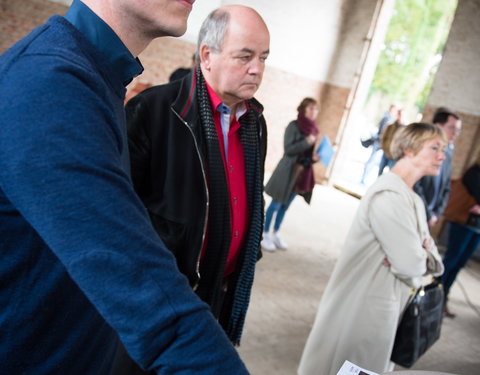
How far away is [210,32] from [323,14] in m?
7.92

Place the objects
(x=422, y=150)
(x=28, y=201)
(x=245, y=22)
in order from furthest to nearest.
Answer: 1. (x=422, y=150)
2. (x=245, y=22)
3. (x=28, y=201)

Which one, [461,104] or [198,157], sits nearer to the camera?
[198,157]

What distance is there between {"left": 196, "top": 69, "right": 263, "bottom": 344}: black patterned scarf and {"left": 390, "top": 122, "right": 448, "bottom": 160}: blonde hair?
1085 mm

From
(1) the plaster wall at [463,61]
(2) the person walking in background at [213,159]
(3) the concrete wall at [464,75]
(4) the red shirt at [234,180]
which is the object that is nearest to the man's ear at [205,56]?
(2) the person walking in background at [213,159]

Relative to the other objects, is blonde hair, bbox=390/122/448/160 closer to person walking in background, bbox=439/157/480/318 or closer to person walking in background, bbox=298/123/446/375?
person walking in background, bbox=298/123/446/375

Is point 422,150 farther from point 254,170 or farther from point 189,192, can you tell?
point 189,192

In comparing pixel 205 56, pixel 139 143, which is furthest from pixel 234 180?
pixel 205 56

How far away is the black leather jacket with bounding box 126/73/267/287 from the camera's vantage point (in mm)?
1523

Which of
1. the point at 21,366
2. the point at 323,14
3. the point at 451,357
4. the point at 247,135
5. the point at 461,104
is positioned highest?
the point at 323,14

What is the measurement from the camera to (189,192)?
1530mm

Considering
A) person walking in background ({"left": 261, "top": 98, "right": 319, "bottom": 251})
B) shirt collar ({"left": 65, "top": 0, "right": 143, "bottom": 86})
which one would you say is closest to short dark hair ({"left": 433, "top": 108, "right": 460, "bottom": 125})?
person walking in background ({"left": 261, "top": 98, "right": 319, "bottom": 251})

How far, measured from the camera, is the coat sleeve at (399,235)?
202 centimetres

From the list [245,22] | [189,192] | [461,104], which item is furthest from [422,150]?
[461,104]

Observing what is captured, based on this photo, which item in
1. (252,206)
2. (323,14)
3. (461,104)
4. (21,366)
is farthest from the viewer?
(323,14)
